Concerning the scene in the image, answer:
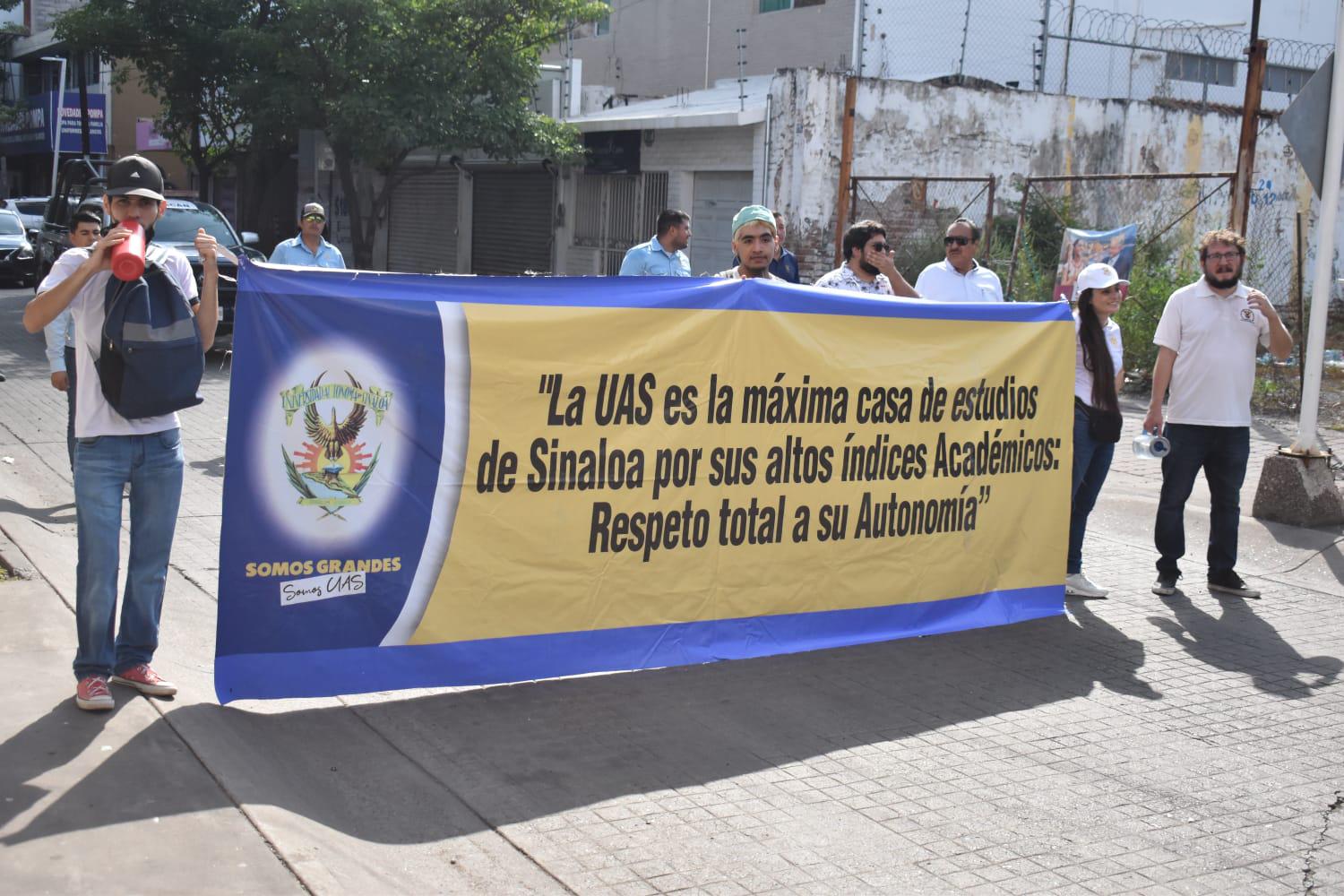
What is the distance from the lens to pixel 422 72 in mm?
22859

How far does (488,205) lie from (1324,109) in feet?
74.4

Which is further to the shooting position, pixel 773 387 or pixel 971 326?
pixel 971 326

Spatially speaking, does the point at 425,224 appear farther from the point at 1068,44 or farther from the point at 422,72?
the point at 1068,44

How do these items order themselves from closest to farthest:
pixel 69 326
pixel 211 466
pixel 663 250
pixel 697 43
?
pixel 69 326 < pixel 663 250 < pixel 211 466 < pixel 697 43

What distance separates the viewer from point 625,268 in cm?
975

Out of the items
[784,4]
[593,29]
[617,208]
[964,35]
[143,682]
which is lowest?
[143,682]

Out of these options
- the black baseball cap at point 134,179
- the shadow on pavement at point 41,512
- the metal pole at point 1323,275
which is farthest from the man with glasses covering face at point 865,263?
the shadow on pavement at point 41,512

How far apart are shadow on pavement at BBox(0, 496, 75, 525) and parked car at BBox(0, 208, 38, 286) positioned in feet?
74.1

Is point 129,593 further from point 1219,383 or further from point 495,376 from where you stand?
point 1219,383

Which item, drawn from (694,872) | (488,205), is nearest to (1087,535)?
(694,872)

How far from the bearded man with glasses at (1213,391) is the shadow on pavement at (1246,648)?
0.33 meters

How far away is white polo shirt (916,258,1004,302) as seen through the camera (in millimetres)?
8305

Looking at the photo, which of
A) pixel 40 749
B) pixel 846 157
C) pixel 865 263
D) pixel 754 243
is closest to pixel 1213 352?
pixel 865 263

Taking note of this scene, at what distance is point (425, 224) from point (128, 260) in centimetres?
2893
